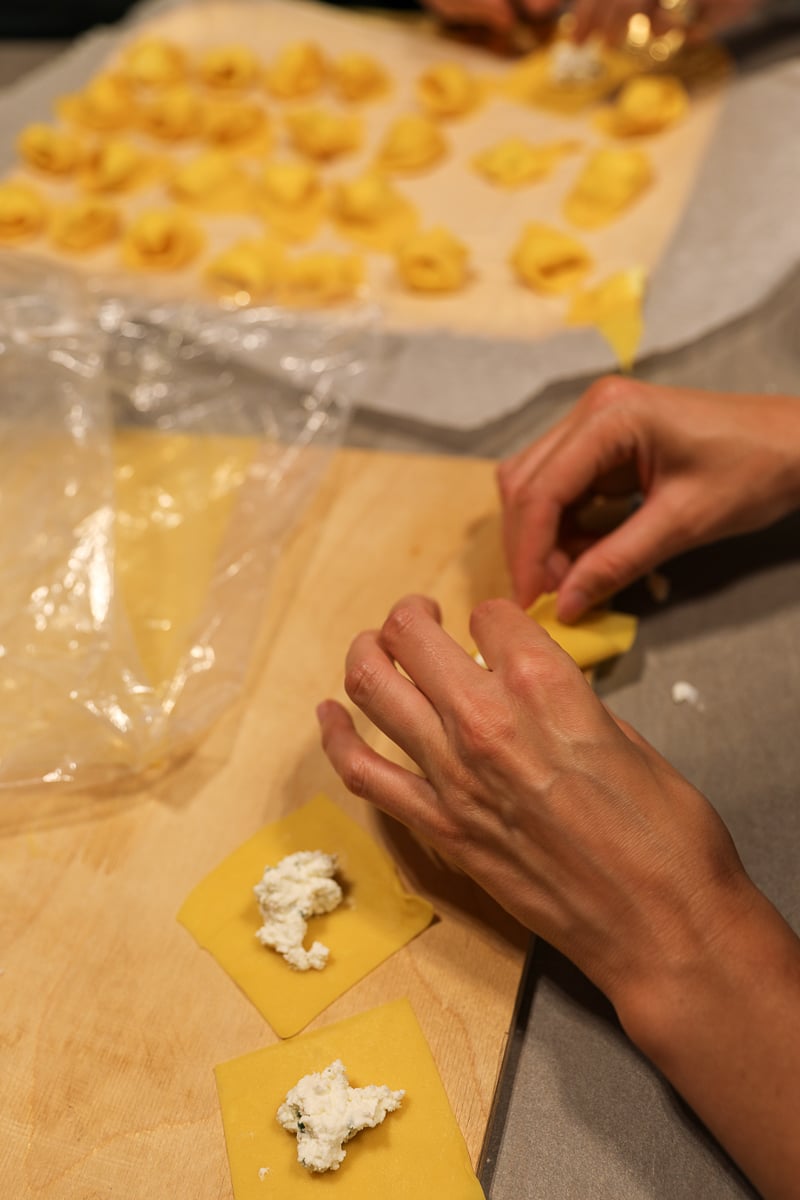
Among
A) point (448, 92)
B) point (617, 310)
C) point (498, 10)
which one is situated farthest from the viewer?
point (498, 10)

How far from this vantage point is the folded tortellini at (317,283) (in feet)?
4.64

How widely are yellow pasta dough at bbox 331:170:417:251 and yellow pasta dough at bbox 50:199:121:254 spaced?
38cm

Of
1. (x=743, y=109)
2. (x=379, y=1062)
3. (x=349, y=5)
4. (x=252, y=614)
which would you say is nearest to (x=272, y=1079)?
(x=379, y=1062)

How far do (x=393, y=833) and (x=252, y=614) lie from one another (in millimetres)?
312

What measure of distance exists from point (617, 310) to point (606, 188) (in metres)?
0.26

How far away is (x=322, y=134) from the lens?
64.6 inches

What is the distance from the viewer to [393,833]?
870 millimetres

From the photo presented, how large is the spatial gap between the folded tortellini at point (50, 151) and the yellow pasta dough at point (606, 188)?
0.87m

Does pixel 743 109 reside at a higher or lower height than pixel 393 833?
higher

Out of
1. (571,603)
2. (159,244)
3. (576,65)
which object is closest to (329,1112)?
(571,603)

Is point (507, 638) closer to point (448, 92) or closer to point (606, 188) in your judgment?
point (606, 188)

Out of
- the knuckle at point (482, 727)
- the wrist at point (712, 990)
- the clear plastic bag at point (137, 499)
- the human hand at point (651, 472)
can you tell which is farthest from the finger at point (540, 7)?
the wrist at point (712, 990)

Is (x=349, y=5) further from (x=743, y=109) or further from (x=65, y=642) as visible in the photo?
(x=65, y=642)

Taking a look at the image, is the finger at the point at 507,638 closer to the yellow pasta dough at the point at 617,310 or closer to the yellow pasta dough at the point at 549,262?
the yellow pasta dough at the point at 617,310
